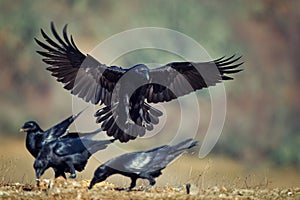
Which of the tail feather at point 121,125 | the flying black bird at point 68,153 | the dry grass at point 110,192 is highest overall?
the tail feather at point 121,125

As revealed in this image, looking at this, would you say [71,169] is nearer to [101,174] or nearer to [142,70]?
[101,174]

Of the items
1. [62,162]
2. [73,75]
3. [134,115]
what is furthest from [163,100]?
[62,162]

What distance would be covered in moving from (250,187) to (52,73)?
654 centimetres

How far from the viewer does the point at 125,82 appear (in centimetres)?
1599

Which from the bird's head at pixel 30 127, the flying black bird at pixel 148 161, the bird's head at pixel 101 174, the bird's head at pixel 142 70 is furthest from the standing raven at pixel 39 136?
the bird's head at pixel 142 70

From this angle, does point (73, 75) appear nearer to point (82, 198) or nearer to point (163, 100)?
point (163, 100)

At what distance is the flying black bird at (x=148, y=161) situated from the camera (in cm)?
1405

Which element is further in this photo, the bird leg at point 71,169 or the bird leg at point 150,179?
the bird leg at point 71,169

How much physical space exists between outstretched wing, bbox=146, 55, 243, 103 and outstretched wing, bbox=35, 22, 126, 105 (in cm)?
121

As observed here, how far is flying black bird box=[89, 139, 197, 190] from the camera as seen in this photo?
46.1 feet

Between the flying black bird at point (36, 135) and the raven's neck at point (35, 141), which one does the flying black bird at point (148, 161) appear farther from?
the raven's neck at point (35, 141)

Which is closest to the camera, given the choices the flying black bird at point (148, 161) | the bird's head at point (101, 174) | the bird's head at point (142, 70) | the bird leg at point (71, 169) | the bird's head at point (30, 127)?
the flying black bird at point (148, 161)

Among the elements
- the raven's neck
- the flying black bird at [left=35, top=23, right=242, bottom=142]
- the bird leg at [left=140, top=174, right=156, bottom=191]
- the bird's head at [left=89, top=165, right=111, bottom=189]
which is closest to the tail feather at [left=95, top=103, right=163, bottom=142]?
the flying black bird at [left=35, top=23, right=242, bottom=142]

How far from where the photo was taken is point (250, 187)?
16609mm
